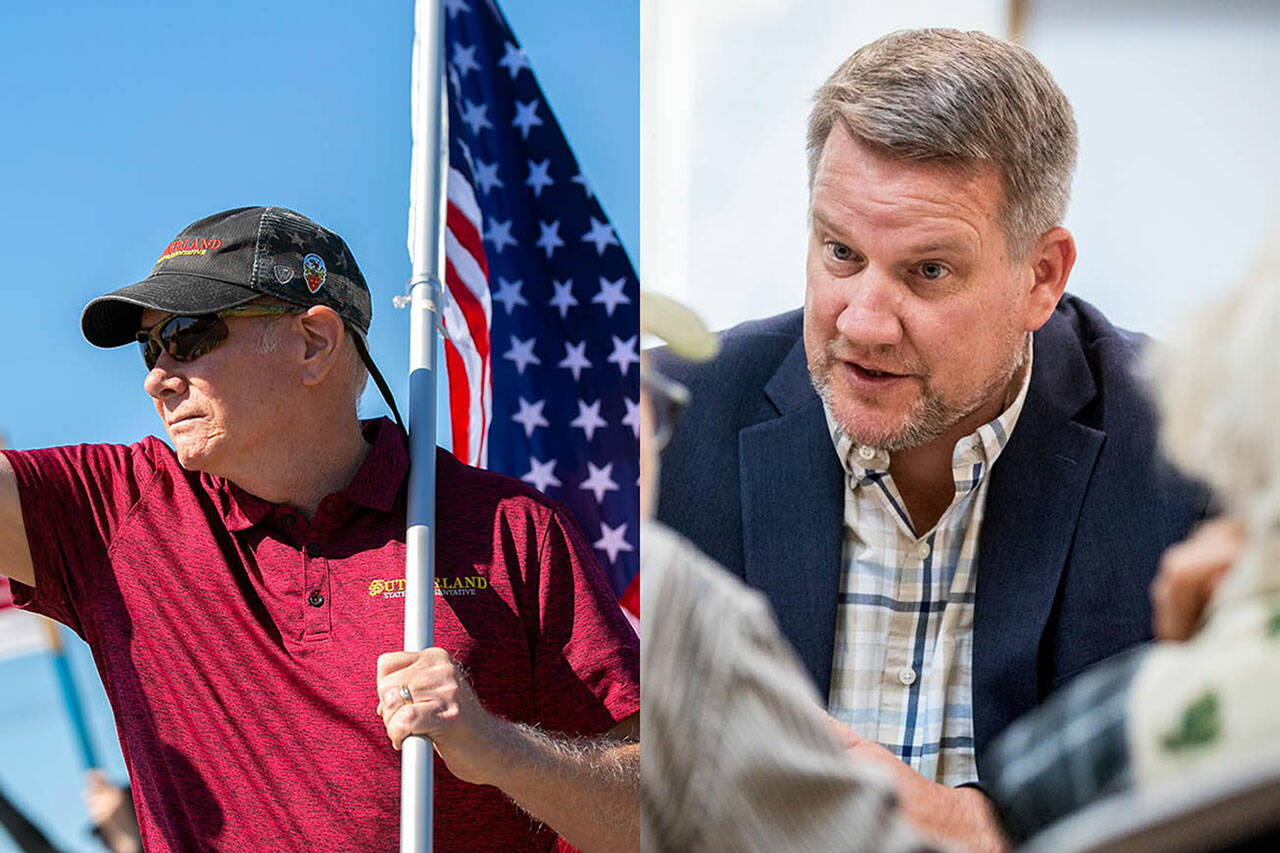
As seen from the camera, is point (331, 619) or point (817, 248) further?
point (331, 619)

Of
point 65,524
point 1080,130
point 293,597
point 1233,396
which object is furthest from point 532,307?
point 1233,396

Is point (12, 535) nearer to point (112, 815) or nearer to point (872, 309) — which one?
point (112, 815)

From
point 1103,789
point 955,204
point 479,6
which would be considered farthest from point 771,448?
point 479,6

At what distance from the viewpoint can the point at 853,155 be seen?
148cm

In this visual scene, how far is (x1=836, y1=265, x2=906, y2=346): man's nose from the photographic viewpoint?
4.76 ft

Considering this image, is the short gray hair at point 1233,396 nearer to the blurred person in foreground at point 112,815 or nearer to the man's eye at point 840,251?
the man's eye at point 840,251

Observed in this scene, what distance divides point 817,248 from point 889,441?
0.22 meters

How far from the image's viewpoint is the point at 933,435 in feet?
4.83

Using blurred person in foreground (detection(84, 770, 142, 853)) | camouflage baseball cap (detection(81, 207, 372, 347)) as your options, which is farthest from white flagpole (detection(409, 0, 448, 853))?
blurred person in foreground (detection(84, 770, 142, 853))

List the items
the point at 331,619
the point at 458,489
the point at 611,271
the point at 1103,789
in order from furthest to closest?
1. the point at 611,271
2. the point at 458,489
3. the point at 331,619
4. the point at 1103,789

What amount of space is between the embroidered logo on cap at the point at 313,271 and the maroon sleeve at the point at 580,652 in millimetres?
733

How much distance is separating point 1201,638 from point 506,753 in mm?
1346

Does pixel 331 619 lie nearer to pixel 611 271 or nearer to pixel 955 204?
pixel 611 271

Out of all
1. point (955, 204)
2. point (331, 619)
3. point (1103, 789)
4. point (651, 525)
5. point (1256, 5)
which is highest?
point (1256, 5)
